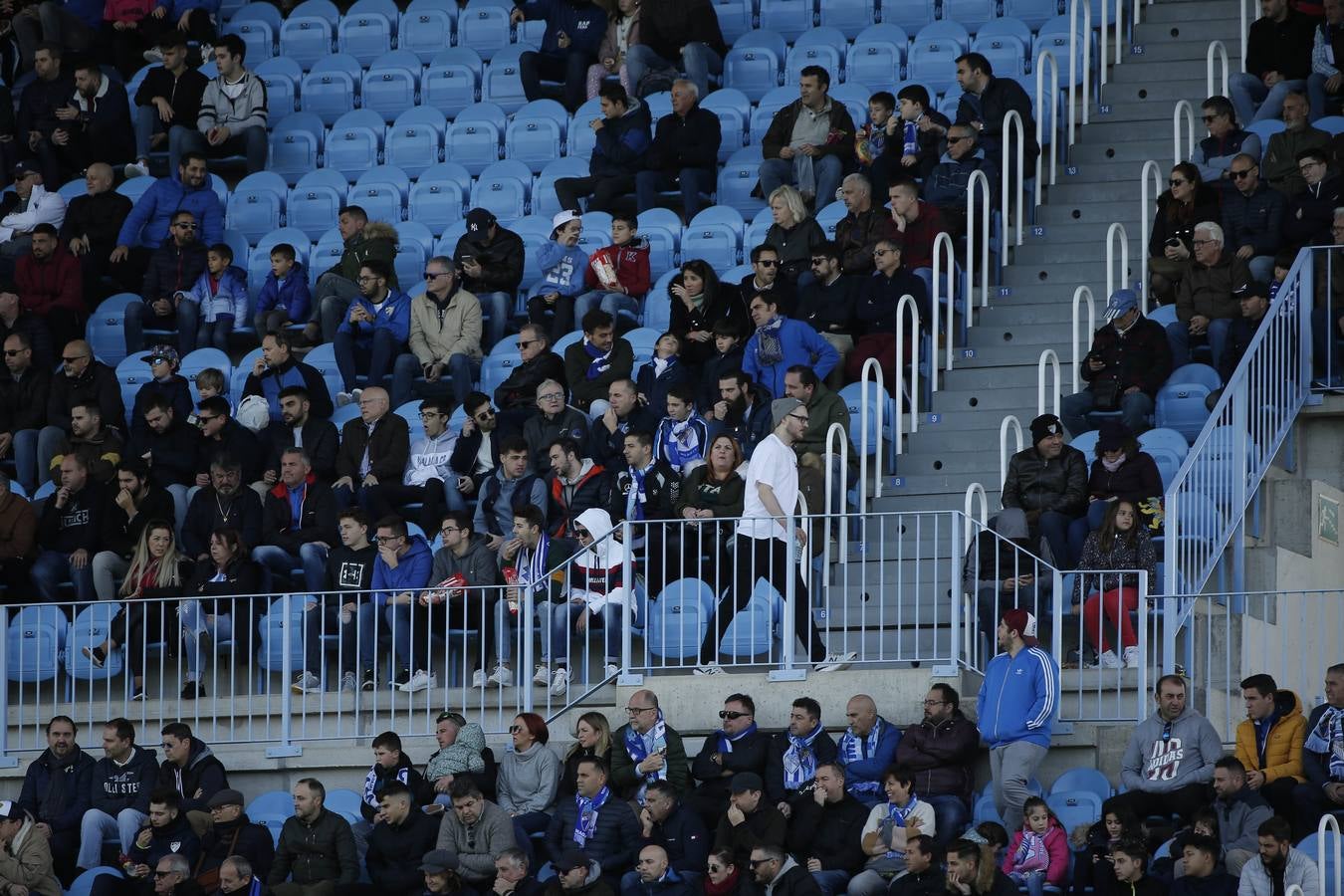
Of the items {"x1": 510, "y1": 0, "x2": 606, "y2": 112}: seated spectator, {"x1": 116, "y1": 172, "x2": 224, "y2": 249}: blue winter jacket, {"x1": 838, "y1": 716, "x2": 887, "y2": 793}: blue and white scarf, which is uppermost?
{"x1": 510, "y1": 0, "x2": 606, "y2": 112}: seated spectator

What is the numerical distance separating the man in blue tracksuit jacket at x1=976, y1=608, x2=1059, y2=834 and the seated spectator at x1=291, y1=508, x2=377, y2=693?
3678mm

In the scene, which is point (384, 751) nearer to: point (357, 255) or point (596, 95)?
point (357, 255)

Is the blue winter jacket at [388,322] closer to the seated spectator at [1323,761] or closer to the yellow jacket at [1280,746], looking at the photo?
the yellow jacket at [1280,746]

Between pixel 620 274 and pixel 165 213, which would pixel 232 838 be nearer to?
pixel 620 274

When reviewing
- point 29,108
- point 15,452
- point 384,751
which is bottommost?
point 384,751

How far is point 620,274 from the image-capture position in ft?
58.4

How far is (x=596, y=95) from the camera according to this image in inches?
795

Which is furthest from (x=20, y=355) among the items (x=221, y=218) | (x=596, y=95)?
(x=596, y=95)

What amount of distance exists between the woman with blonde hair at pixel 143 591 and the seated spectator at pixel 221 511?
5.6 inches

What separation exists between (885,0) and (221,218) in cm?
575

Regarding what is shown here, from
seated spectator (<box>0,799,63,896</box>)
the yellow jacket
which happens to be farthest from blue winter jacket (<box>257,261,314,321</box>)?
the yellow jacket

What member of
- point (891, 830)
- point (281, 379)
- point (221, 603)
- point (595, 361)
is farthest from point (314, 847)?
point (281, 379)

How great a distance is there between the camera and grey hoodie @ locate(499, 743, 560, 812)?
13.6 meters

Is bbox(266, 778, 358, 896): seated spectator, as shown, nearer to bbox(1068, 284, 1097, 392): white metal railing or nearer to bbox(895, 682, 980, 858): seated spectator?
bbox(895, 682, 980, 858): seated spectator
